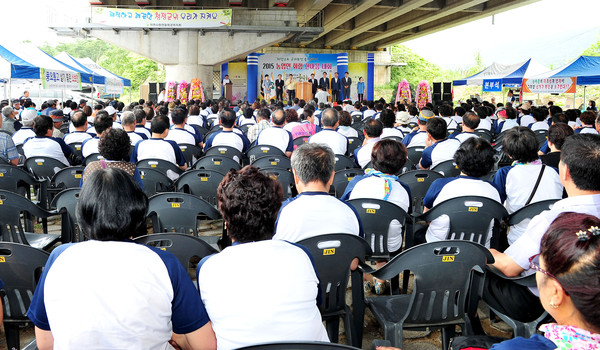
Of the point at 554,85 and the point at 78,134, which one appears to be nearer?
the point at 78,134

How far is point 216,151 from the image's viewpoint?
5.70 m

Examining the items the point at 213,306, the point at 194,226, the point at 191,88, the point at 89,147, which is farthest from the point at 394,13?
the point at 213,306

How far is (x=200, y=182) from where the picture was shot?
14.1 ft

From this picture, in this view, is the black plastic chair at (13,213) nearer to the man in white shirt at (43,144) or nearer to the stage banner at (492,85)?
the man in white shirt at (43,144)

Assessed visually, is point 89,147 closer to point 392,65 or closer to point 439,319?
point 439,319

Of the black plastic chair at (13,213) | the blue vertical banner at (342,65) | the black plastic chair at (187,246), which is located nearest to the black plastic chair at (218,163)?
the black plastic chair at (13,213)

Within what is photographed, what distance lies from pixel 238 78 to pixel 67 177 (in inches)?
951

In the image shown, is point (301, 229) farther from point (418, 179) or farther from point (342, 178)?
point (418, 179)

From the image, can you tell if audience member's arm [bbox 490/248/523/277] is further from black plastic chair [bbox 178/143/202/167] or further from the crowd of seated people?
black plastic chair [bbox 178/143/202/167]

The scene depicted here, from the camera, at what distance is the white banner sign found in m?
17.7

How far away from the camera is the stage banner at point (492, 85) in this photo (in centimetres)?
1659

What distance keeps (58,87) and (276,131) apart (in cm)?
771

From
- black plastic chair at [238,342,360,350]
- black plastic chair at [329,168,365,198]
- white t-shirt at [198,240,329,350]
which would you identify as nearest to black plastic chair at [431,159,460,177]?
black plastic chair at [329,168,365,198]

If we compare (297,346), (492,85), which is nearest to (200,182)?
(297,346)
